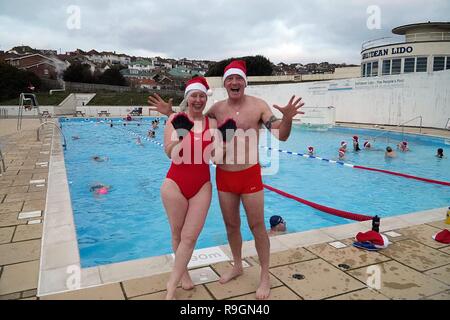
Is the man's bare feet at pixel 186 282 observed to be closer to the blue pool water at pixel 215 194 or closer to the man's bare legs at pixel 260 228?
the man's bare legs at pixel 260 228

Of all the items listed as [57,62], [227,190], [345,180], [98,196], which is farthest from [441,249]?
[57,62]

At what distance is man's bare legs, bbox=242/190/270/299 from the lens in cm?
287

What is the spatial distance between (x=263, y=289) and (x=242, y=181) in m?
0.93

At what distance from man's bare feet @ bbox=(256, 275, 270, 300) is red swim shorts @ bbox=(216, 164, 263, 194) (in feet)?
2.59

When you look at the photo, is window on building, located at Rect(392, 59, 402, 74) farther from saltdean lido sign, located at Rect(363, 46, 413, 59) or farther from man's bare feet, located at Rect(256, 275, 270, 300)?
man's bare feet, located at Rect(256, 275, 270, 300)

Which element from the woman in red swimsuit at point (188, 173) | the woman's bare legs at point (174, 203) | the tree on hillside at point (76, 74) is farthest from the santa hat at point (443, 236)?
the tree on hillside at point (76, 74)

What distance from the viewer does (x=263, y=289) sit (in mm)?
2902

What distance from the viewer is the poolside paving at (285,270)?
2.94 metres

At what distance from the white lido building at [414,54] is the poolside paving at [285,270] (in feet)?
84.3

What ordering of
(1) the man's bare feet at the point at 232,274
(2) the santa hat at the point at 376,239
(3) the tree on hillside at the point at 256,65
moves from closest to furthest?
(1) the man's bare feet at the point at 232,274 → (2) the santa hat at the point at 376,239 → (3) the tree on hillside at the point at 256,65

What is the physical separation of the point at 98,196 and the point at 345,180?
6.53 metres

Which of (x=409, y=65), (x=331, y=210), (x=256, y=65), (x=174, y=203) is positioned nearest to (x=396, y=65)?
(x=409, y=65)

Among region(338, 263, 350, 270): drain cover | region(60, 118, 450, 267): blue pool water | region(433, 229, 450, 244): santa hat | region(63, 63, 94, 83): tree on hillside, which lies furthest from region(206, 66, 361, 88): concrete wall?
region(338, 263, 350, 270): drain cover
